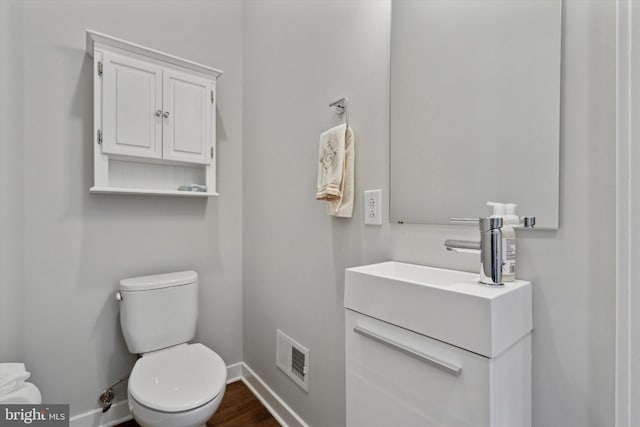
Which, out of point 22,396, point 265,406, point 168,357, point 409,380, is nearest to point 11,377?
point 22,396

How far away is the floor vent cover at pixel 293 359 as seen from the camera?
4.86ft

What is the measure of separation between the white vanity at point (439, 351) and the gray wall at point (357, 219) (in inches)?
3.6

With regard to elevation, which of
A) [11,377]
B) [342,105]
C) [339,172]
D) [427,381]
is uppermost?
[342,105]

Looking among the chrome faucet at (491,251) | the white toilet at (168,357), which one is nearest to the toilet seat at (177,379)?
the white toilet at (168,357)

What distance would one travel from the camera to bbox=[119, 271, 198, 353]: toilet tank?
153 cm

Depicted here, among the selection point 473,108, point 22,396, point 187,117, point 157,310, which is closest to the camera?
point 473,108

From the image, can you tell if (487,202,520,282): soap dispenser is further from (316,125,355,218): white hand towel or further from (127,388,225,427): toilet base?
(127,388,225,427): toilet base

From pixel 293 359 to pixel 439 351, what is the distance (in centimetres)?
108

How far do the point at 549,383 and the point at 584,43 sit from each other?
31.8 inches

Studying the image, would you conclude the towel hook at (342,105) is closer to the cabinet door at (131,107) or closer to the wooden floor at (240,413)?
the cabinet door at (131,107)

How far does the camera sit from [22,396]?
1097 millimetres

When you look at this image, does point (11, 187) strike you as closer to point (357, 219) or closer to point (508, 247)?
point (357, 219)

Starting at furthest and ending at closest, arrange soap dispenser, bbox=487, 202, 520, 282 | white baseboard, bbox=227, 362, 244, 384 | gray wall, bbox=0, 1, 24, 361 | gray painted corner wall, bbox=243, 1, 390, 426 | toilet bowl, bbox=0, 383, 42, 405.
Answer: white baseboard, bbox=227, 362, 244, 384
gray wall, bbox=0, 1, 24, 361
gray painted corner wall, bbox=243, 1, 390, 426
toilet bowl, bbox=0, 383, 42, 405
soap dispenser, bbox=487, 202, 520, 282

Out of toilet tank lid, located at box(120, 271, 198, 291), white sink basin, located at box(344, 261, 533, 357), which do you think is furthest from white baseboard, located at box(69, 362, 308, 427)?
white sink basin, located at box(344, 261, 533, 357)
